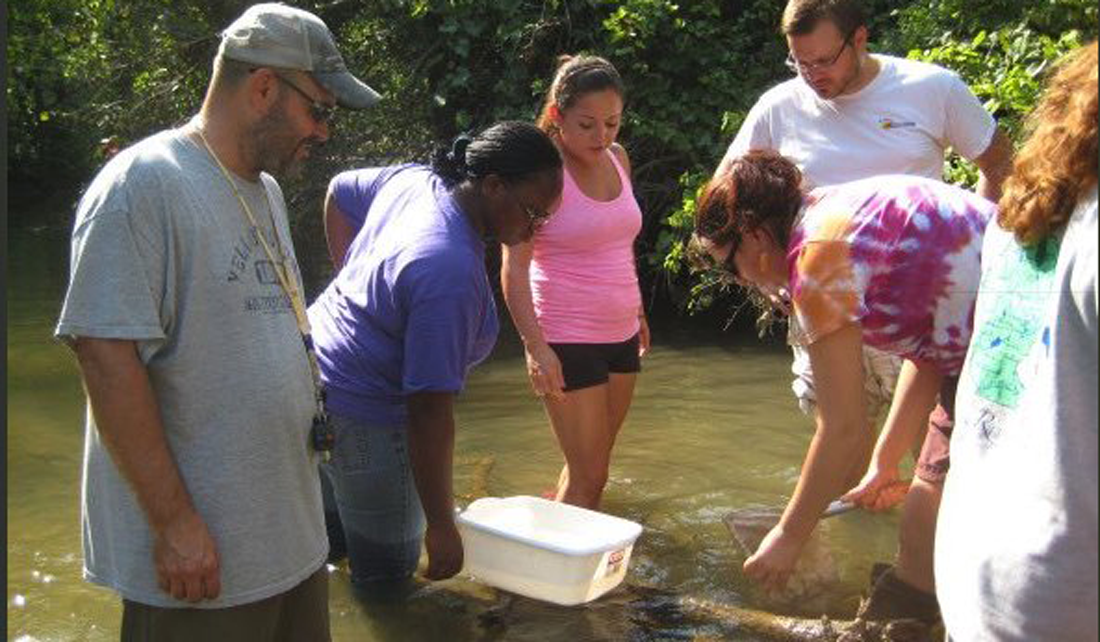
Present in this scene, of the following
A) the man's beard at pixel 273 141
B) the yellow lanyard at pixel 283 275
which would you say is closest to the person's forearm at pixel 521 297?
the yellow lanyard at pixel 283 275

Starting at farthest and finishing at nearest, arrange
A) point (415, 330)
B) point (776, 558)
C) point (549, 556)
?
point (549, 556), point (415, 330), point (776, 558)

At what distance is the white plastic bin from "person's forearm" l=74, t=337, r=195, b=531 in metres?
1.54

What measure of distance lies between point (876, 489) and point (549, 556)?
3.68 ft

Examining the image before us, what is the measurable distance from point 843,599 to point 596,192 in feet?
5.77

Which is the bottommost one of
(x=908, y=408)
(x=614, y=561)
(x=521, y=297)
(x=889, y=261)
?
(x=614, y=561)

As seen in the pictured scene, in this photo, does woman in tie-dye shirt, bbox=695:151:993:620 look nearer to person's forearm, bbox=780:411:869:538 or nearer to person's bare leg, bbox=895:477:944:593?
person's forearm, bbox=780:411:869:538

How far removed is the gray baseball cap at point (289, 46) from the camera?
253cm

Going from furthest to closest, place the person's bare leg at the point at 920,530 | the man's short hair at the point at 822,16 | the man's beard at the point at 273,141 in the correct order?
the man's short hair at the point at 822,16 < the person's bare leg at the point at 920,530 < the man's beard at the point at 273,141

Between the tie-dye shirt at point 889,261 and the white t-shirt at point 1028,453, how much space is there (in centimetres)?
75

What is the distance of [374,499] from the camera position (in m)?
3.76

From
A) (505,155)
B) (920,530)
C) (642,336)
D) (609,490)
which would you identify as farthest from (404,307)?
(609,490)

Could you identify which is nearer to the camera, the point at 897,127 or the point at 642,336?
the point at 897,127

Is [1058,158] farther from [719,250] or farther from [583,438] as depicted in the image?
[583,438]

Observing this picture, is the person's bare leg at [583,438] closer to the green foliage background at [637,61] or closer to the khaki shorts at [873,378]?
the khaki shorts at [873,378]
